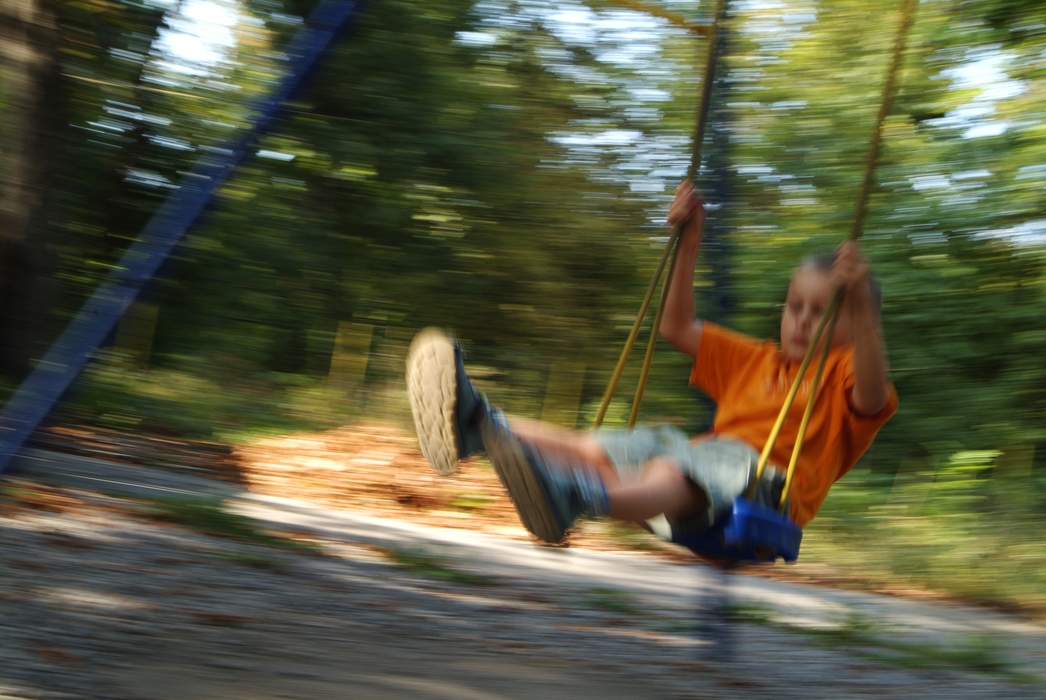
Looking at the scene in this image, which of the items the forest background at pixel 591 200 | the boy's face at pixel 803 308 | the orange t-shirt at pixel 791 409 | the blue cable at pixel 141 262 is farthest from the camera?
the forest background at pixel 591 200

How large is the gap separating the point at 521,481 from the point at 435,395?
0.25 meters

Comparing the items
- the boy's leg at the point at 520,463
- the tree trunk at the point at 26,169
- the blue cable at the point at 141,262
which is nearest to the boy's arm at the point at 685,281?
the boy's leg at the point at 520,463

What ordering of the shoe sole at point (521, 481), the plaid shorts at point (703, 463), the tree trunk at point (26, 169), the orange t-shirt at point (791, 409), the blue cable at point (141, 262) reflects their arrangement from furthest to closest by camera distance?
1. the tree trunk at point (26, 169)
2. the blue cable at point (141, 262)
3. the orange t-shirt at point (791, 409)
4. the plaid shorts at point (703, 463)
5. the shoe sole at point (521, 481)

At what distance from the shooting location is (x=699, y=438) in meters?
2.43

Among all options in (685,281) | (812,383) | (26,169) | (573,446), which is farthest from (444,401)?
(26,169)

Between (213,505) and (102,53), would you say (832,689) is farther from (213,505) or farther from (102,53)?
(102,53)

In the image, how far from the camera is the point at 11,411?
258 cm

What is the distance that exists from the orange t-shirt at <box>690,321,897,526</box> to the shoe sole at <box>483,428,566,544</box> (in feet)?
2.05

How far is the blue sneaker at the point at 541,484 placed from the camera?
1950 mm

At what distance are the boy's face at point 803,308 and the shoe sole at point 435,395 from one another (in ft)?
3.10

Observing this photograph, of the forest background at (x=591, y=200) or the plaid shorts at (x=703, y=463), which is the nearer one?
the plaid shorts at (x=703, y=463)

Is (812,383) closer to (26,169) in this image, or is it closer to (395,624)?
(395,624)

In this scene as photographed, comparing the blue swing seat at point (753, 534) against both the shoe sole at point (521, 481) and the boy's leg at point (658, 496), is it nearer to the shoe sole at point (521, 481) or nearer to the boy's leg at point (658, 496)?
the boy's leg at point (658, 496)

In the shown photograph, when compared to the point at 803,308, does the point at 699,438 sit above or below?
below
